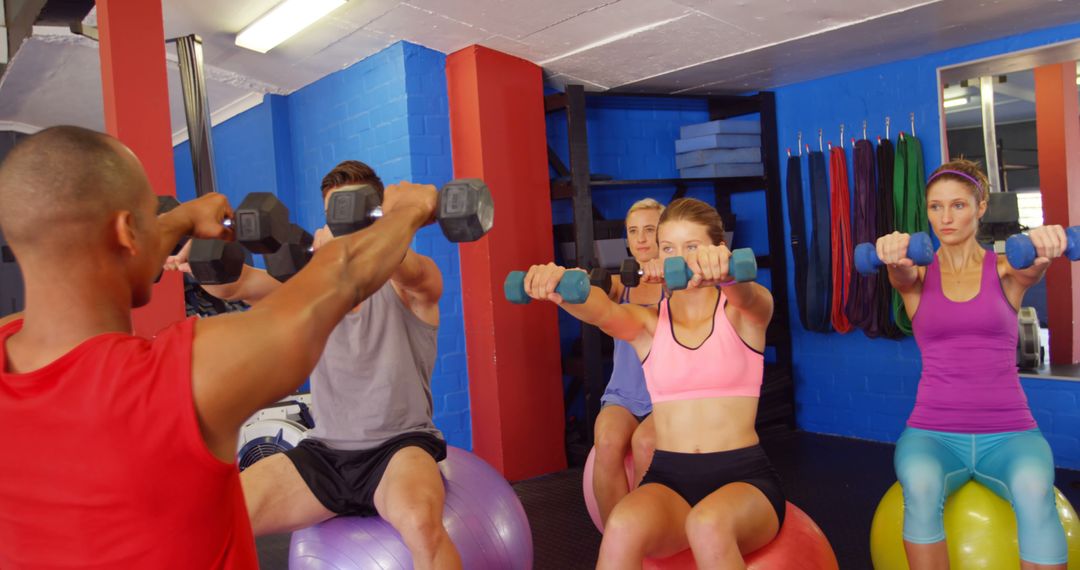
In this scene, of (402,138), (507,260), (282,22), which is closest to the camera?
(282,22)

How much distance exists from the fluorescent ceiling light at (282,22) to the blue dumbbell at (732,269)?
2.36 m

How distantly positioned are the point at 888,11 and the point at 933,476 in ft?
7.70

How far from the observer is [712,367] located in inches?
83.7

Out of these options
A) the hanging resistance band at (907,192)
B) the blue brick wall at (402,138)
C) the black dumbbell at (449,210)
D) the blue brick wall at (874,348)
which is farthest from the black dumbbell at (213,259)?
the blue brick wall at (874,348)

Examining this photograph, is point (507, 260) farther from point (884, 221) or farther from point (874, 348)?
point (874, 348)

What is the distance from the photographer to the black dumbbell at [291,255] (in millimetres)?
1445

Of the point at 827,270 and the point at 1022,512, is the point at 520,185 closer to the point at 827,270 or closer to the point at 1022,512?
the point at 827,270

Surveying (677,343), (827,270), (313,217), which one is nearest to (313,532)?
(677,343)

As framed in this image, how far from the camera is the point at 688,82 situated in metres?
4.87

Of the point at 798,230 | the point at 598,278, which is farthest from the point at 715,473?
the point at 798,230

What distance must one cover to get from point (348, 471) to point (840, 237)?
138 inches

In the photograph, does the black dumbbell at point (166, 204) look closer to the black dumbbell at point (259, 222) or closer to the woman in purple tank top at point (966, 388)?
the black dumbbell at point (259, 222)

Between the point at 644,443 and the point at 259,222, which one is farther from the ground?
the point at 259,222

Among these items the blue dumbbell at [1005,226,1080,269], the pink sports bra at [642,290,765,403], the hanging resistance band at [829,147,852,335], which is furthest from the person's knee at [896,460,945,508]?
the hanging resistance band at [829,147,852,335]
